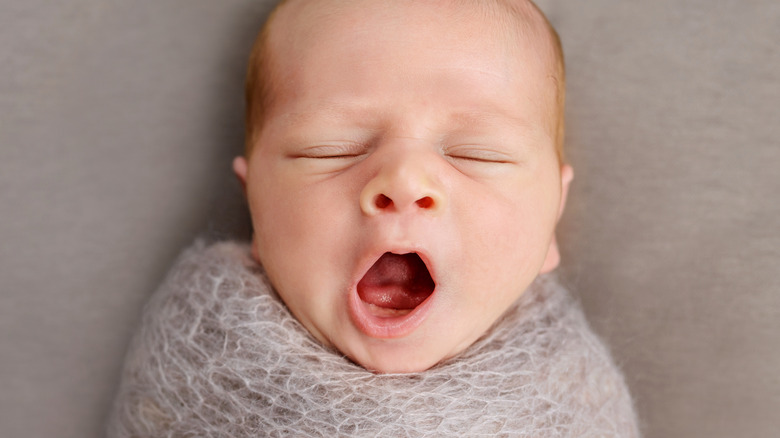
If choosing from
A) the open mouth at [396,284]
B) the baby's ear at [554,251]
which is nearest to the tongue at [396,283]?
the open mouth at [396,284]

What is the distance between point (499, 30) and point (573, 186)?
0.37 m

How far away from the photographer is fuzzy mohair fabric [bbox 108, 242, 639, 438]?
78cm

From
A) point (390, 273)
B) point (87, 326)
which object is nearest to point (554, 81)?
point (390, 273)

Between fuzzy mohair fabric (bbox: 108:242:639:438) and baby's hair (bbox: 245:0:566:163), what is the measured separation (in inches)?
8.6

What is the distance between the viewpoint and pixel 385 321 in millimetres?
779

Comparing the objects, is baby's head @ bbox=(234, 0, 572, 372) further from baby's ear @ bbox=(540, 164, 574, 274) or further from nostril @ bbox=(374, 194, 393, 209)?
baby's ear @ bbox=(540, 164, 574, 274)

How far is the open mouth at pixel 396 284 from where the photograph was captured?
83 cm

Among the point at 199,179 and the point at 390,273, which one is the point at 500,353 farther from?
the point at 199,179

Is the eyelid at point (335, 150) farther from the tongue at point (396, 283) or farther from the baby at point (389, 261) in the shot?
the tongue at point (396, 283)

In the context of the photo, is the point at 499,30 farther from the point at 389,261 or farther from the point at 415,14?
the point at 389,261

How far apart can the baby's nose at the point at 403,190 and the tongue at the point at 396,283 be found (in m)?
0.12

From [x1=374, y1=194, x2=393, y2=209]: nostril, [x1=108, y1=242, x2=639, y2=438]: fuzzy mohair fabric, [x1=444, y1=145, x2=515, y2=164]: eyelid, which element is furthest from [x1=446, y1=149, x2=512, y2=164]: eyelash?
[x1=108, y1=242, x2=639, y2=438]: fuzzy mohair fabric

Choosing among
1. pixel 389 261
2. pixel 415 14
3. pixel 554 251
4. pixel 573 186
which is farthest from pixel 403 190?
pixel 573 186

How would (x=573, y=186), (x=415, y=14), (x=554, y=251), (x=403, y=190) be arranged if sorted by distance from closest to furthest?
1. (x=403, y=190)
2. (x=415, y=14)
3. (x=554, y=251)
4. (x=573, y=186)
